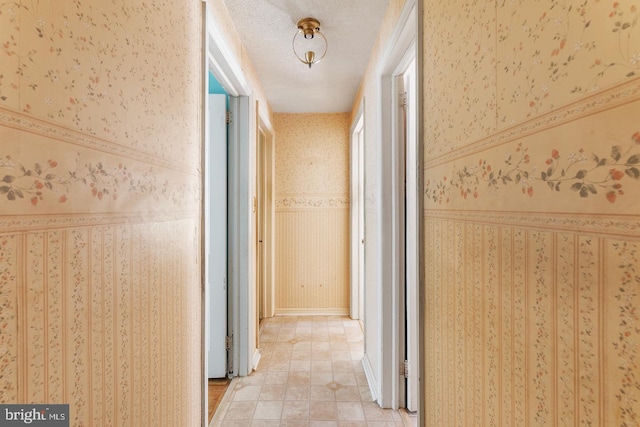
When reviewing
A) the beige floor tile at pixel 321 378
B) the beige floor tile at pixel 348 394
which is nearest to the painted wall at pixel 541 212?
the beige floor tile at pixel 348 394

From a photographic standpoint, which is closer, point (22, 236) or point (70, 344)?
point (22, 236)

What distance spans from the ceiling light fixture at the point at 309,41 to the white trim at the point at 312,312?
2.77 m

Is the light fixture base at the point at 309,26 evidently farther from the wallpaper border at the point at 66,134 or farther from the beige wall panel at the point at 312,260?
the beige wall panel at the point at 312,260

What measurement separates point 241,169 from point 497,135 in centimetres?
194

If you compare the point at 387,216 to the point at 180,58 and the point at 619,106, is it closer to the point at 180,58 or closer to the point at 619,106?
Answer: the point at 180,58

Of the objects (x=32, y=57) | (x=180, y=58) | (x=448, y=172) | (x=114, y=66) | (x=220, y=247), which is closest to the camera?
(x=32, y=57)

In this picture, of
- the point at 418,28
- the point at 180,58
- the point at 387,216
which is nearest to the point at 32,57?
the point at 180,58

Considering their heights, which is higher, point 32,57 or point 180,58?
point 180,58

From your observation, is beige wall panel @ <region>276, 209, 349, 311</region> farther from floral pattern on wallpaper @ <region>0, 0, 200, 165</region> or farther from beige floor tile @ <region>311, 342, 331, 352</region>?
floral pattern on wallpaper @ <region>0, 0, 200, 165</region>

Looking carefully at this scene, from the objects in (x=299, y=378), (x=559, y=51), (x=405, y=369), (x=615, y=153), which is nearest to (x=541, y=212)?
(x=615, y=153)

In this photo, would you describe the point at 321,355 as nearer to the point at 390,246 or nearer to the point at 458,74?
the point at 390,246

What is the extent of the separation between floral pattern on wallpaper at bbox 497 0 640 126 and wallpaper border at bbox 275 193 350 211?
3214 millimetres

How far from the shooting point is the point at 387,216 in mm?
2086

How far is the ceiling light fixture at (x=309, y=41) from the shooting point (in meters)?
2.00
